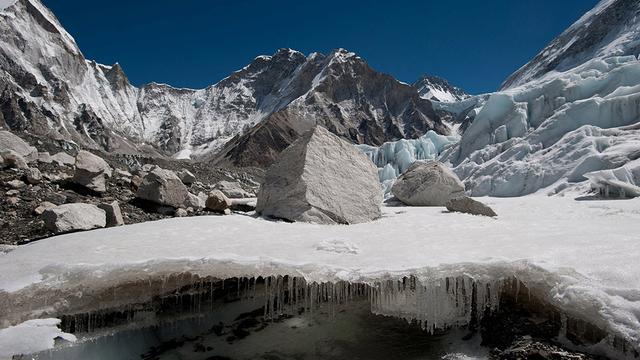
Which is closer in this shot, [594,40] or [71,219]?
[71,219]

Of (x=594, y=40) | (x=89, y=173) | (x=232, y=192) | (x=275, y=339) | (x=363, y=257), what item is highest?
(x=594, y=40)

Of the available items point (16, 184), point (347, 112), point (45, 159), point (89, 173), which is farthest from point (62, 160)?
point (347, 112)

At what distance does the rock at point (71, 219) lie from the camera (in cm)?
883

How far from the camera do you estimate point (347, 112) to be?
491ft

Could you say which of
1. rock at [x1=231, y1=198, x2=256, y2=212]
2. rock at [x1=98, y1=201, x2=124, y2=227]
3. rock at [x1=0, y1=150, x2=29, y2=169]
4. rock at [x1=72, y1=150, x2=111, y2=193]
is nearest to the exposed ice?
rock at [x1=98, y1=201, x2=124, y2=227]

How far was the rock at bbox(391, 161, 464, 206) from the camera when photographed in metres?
13.4

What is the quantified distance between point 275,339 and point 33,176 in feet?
30.8

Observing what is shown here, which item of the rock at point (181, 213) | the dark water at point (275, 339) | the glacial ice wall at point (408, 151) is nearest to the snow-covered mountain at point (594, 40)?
the glacial ice wall at point (408, 151)

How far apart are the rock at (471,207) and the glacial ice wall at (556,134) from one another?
16.1 m

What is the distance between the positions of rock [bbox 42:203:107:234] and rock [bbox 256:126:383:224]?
11.6ft

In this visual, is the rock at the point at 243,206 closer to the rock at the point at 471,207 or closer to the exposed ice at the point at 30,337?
the rock at the point at 471,207

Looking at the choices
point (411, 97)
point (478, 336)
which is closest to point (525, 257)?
point (478, 336)

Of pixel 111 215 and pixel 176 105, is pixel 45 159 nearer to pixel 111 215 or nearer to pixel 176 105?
pixel 111 215

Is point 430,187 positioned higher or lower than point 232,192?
lower
